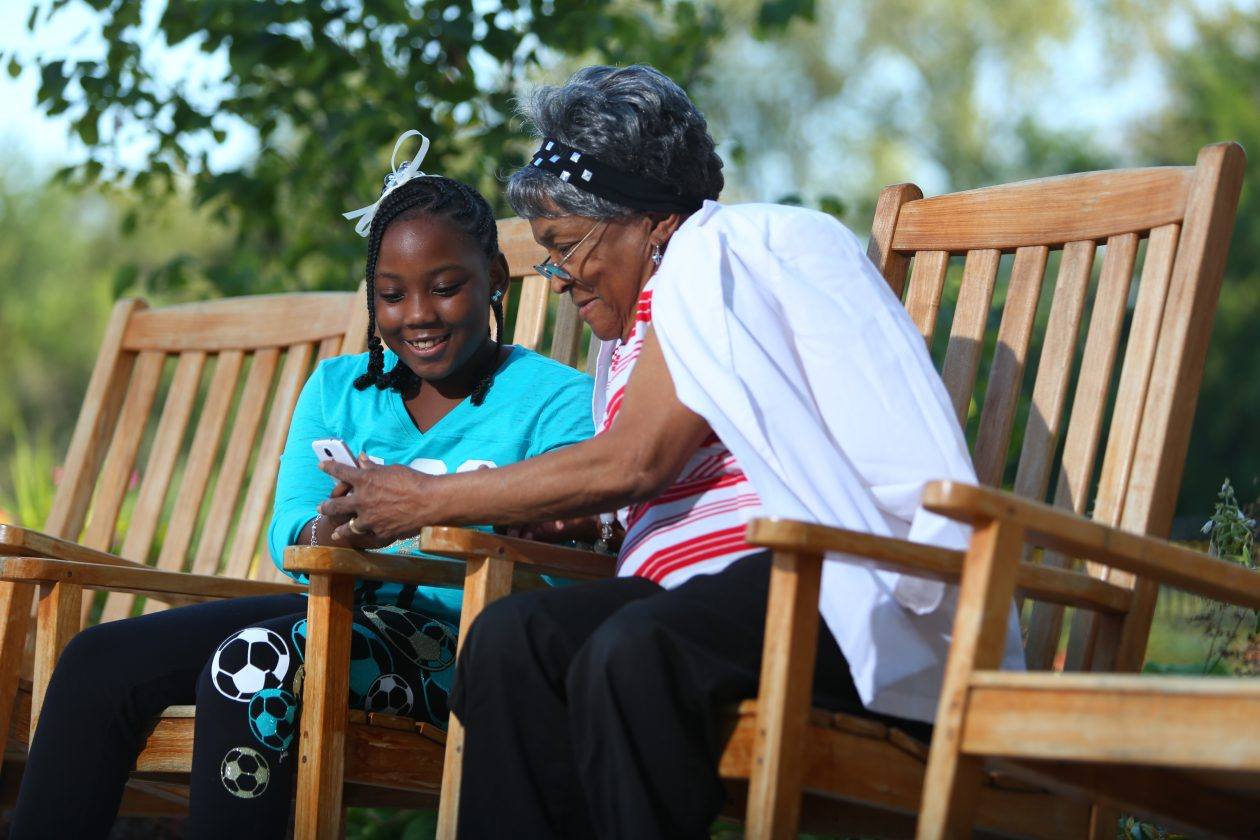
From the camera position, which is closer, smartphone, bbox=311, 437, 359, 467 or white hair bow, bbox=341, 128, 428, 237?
smartphone, bbox=311, 437, 359, 467

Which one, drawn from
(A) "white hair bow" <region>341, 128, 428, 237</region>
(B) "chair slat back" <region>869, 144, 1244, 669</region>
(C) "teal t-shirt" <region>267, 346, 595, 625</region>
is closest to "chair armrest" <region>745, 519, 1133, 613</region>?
(B) "chair slat back" <region>869, 144, 1244, 669</region>

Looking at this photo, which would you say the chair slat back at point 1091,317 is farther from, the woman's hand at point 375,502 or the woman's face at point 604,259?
the woman's hand at point 375,502

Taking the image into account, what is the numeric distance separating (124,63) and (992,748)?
13.5 ft

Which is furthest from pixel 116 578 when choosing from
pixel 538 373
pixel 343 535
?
pixel 538 373

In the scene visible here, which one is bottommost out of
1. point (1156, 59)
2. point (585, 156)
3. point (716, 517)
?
point (716, 517)

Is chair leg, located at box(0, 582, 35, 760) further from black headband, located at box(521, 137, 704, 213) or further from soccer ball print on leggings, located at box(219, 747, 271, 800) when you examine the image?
black headband, located at box(521, 137, 704, 213)

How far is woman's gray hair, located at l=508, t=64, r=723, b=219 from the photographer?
260 centimetres

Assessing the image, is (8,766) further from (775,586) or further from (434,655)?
(775,586)

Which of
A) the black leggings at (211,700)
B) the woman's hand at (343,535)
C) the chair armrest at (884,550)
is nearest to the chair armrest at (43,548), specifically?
the black leggings at (211,700)

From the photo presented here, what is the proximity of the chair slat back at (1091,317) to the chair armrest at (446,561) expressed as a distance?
72 centimetres

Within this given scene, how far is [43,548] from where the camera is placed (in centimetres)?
289

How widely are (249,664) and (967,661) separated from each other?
3.90ft

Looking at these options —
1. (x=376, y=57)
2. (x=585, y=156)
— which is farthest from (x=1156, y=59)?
(x=585, y=156)

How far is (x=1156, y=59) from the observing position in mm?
18453
